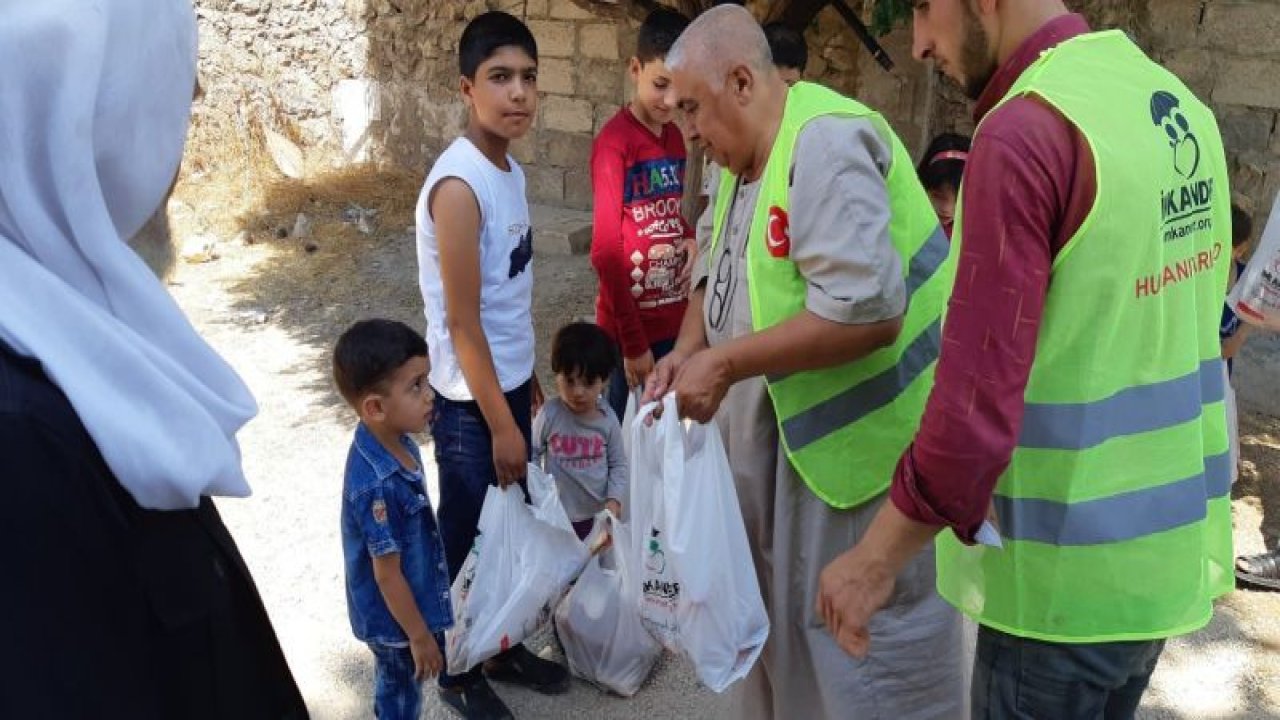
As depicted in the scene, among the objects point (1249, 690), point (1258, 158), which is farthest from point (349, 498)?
point (1258, 158)

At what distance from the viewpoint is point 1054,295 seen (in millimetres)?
1415

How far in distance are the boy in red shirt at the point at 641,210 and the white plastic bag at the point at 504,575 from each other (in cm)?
86

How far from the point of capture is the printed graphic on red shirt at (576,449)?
3.30m

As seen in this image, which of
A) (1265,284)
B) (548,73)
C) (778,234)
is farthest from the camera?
(548,73)

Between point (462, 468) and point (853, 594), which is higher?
point (853, 594)

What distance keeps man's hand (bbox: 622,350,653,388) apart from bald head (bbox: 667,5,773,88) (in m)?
1.52

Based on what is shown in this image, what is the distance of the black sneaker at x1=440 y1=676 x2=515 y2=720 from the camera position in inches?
115

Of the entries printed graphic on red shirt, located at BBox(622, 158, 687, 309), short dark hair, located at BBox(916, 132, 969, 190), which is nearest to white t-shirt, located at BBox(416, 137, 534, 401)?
printed graphic on red shirt, located at BBox(622, 158, 687, 309)

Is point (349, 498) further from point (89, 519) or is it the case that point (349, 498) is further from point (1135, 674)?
point (1135, 674)

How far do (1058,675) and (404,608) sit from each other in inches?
56.6

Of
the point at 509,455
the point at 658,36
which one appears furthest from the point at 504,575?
the point at 658,36

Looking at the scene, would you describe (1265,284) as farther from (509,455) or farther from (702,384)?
(509,455)

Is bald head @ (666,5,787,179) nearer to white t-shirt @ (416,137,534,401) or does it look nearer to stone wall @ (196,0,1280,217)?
white t-shirt @ (416,137,534,401)

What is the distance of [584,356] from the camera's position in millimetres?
3221
